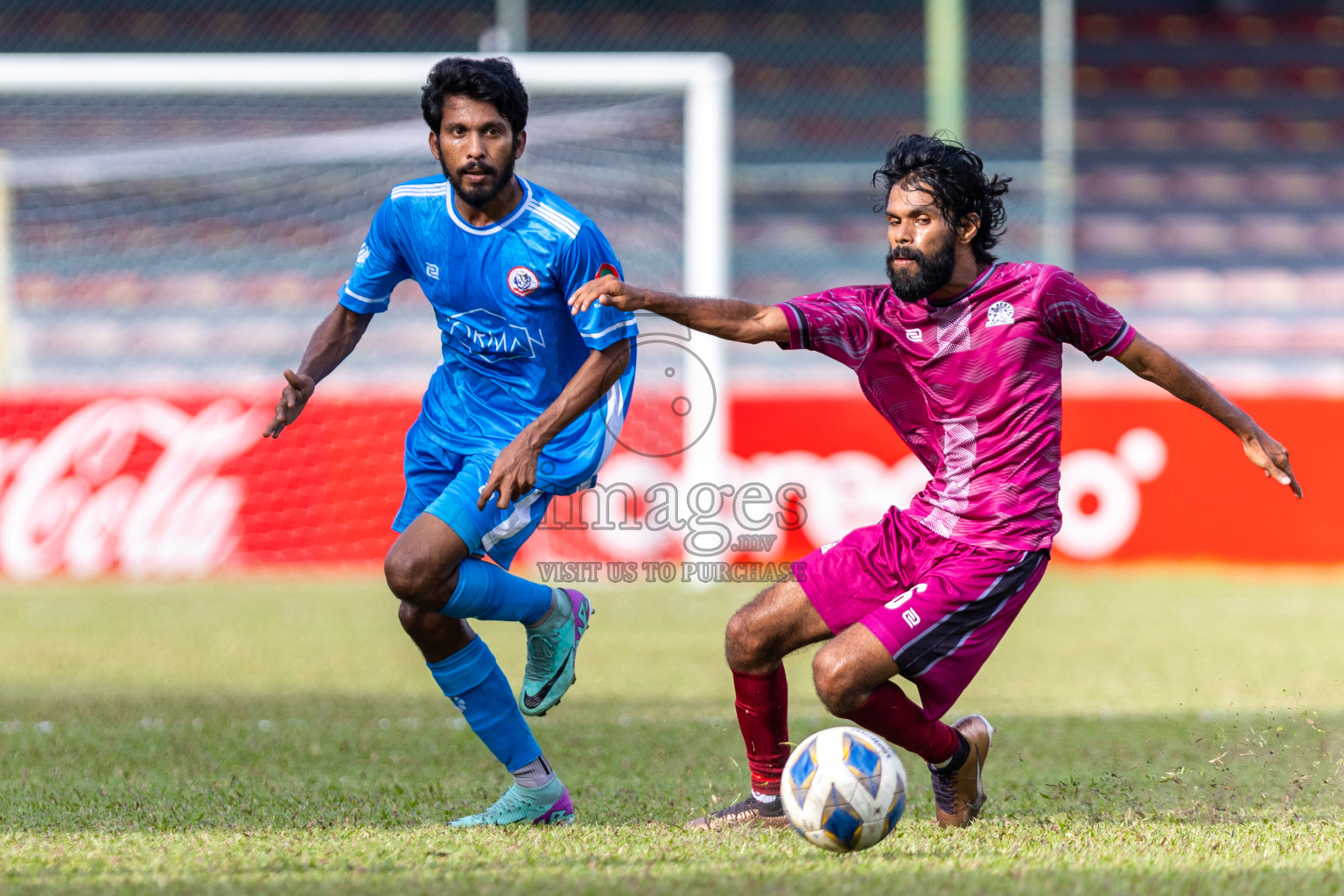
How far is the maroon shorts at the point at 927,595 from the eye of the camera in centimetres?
400

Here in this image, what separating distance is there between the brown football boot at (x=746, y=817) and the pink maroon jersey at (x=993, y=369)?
3.12 ft

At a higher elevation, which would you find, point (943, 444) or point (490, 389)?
point (490, 389)

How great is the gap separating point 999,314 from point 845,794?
141cm

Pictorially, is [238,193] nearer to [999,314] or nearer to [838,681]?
[999,314]

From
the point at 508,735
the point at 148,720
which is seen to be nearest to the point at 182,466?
the point at 148,720

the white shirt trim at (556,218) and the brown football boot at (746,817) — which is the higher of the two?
the white shirt trim at (556,218)

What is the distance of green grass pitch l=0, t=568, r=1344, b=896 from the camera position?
11.5ft

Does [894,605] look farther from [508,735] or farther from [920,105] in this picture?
[920,105]

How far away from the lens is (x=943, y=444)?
4.20 m

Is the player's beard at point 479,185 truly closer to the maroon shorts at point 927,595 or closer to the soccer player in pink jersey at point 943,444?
the soccer player in pink jersey at point 943,444

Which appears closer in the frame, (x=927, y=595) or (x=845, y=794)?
(x=845, y=794)

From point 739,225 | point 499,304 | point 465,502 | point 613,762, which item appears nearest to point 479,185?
point 499,304

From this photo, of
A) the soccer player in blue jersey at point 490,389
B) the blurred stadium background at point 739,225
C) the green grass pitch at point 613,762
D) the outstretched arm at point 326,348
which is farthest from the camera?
the blurred stadium background at point 739,225

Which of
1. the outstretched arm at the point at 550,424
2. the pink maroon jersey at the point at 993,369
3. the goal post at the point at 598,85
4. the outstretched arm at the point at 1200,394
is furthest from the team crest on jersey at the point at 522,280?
the goal post at the point at 598,85
